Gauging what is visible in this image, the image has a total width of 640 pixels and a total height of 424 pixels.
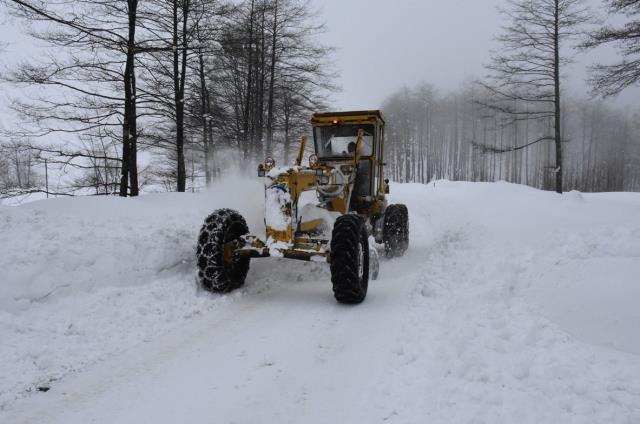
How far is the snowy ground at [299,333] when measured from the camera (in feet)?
10.2

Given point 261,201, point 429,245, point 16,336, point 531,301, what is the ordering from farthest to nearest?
point 429,245 < point 261,201 < point 531,301 < point 16,336

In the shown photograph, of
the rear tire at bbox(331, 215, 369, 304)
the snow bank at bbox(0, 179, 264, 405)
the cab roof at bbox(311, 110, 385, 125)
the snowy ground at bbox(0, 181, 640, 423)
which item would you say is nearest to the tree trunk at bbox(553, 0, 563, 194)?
the snowy ground at bbox(0, 181, 640, 423)

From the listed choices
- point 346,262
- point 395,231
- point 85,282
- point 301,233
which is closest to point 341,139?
point 395,231

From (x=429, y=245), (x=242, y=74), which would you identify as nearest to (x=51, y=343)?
(x=429, y=245)

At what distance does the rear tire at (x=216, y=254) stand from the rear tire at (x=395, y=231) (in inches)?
161

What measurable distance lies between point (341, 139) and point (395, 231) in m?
2.37

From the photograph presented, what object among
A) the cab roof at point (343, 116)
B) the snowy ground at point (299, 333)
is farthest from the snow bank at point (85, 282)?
the cab roof at point (343, 116)

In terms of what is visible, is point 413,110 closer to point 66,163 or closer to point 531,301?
point 66,163

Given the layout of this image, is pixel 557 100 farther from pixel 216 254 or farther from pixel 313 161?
pixel 216 254

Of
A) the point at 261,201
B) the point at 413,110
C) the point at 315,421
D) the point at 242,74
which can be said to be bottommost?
the point at 315,421

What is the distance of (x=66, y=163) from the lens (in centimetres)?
1138

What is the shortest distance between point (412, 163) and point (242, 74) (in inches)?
1740

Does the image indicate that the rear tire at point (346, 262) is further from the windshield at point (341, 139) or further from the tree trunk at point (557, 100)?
the tree trunk at point (557, 100)

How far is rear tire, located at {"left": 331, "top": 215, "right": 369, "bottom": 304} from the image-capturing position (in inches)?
216
